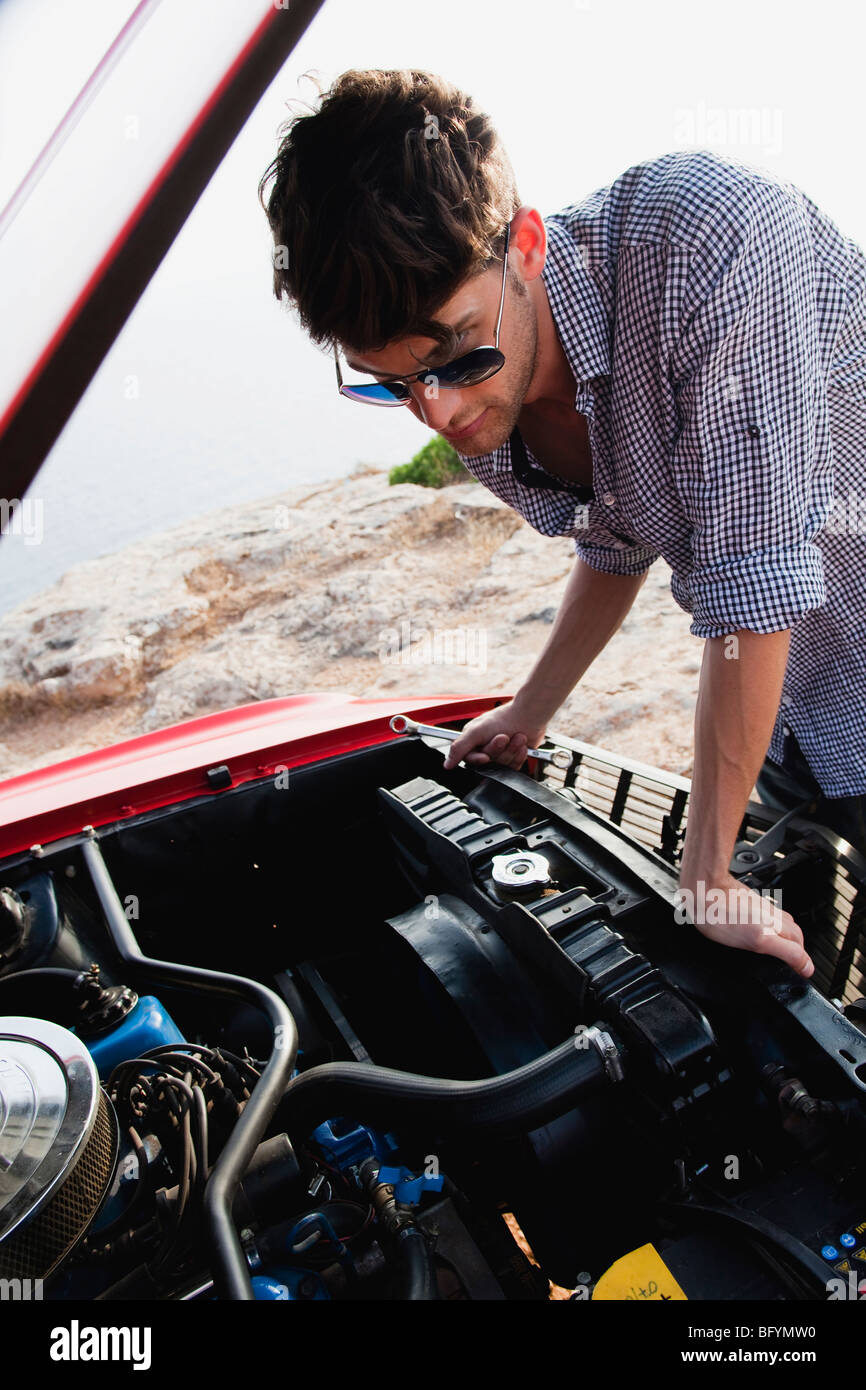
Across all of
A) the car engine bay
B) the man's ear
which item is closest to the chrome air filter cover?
the car engine bay

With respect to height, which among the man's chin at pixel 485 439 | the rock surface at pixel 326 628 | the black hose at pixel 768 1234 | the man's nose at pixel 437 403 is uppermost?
the man's nose at pixel 437 403

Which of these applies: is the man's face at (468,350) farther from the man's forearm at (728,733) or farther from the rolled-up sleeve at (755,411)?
the man's forearm at (728,733)

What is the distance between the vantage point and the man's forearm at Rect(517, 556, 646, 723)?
1.84m

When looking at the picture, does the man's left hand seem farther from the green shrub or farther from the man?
the green shrub

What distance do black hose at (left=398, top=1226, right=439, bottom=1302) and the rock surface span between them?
269cm

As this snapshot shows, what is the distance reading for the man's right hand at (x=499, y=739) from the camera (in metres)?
1.75

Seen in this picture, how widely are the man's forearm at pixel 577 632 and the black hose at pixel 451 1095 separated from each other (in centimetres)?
84

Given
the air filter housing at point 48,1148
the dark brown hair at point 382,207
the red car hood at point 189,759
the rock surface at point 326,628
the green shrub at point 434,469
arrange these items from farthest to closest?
1. the green shrub at point 434,469
2. the rock surface at point 326,628
3. the red car hood at point 189,759
4. the dark brown hair at point 382,207
5. the air filter housing at point 48,1148

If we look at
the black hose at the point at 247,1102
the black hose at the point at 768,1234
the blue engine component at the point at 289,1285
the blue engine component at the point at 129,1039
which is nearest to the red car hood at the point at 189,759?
the black hose at the point at 247,1102

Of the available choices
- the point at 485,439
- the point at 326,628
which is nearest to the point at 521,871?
the point at 485,439

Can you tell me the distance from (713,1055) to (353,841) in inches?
34.2

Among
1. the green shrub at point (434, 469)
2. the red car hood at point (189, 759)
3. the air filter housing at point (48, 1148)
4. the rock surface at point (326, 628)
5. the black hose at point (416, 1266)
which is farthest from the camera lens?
the green shrub at point (434, 469)

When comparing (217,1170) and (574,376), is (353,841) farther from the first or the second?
(574,376)
